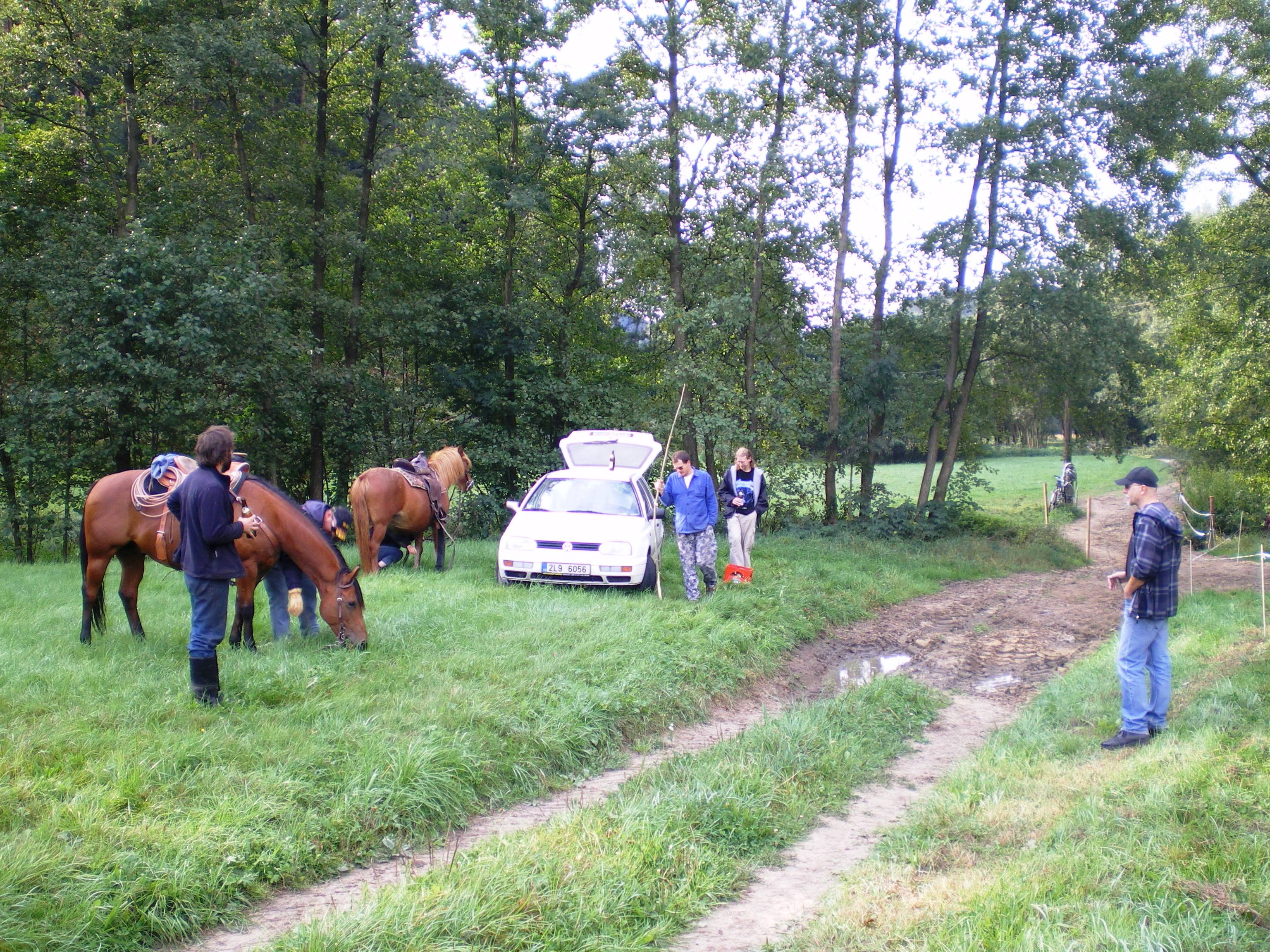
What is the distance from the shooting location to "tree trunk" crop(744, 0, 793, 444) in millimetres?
19766

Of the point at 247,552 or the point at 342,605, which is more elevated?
the point at 247,552

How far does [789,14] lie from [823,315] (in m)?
6.79

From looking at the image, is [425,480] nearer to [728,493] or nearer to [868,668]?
[728,493]

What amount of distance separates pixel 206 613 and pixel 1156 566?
6.12 metres

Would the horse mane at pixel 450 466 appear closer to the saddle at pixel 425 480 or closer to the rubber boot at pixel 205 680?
the saddle at pixel 425 480

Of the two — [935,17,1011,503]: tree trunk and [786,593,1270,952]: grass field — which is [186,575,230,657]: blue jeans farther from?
[935,17,1011,503]: tree trunk

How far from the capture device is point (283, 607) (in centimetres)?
795

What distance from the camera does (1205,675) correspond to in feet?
23.9

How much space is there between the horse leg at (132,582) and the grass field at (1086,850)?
6.21 metres

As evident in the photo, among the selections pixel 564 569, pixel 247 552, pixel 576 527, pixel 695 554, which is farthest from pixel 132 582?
pixel 695 554

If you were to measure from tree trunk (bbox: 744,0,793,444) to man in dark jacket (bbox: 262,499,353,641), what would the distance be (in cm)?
1286

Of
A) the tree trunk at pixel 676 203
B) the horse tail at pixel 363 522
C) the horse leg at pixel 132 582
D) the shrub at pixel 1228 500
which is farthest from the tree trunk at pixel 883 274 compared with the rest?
the horse leg at pixel 132 582

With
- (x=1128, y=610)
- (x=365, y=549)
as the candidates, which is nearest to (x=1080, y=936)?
→ (x=1128, y=610)

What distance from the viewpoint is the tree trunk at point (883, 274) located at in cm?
2009
